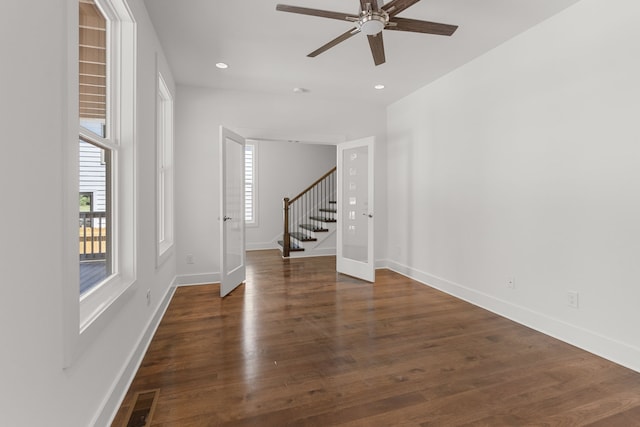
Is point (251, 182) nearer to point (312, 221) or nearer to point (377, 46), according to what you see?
point (312, 221)

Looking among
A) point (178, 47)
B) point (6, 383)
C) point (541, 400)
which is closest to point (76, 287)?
point (6, 383)

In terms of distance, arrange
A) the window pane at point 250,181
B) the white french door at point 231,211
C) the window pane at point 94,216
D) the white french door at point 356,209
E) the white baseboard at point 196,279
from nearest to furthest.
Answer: the window pane at point 94,216 < the white french door at point 231,211 < the white baseboard at point 196,279 < the white french door at point 356,209 < the window pane at point 250,181

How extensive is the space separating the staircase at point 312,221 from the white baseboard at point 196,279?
1931 mm

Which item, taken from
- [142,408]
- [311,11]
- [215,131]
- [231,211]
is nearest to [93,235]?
[142,408]

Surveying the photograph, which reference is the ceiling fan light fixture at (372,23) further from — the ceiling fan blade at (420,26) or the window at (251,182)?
the window at (251,182)

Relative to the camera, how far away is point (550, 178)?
9.00 feet

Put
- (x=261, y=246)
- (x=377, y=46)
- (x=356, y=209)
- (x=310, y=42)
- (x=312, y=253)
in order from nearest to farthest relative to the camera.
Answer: (x=377, y=46) < (x=310, y=42) < (x=356, y=209) < (x=312, y=253) < (x=261, y=246)

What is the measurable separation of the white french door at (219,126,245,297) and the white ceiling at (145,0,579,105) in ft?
2.70

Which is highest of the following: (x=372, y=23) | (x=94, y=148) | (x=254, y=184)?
(x=372, y=23)

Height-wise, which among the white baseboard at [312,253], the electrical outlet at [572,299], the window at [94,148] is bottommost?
the white baseboard at [312,253]

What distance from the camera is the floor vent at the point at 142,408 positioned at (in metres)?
1.65

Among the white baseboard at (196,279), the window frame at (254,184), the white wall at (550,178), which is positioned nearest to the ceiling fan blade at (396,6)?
the white wall at (550,178)

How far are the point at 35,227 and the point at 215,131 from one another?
354 centimetres

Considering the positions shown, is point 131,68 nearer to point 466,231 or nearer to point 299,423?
point 299,423
